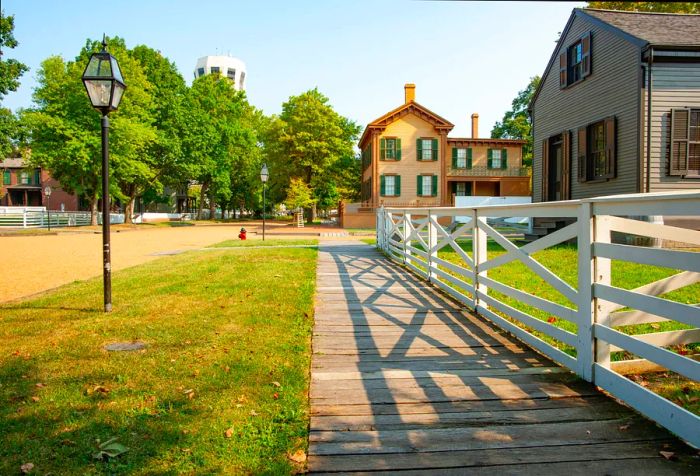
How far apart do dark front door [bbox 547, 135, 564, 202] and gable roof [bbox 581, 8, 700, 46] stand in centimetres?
406

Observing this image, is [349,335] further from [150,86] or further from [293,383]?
[150,86]

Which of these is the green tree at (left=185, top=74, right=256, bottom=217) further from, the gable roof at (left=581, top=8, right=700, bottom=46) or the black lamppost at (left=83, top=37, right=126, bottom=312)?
the black lamppost at (left=83, top=37, right=126, bottom=312)

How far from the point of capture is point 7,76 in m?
25.8

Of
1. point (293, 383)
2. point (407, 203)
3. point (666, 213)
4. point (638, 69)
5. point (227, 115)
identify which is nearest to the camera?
point (666, 213)

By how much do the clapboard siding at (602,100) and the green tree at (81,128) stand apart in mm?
27310

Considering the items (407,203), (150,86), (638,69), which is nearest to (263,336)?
(638,69)

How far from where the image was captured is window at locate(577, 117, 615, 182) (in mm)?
13961

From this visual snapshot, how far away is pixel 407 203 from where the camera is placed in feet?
112

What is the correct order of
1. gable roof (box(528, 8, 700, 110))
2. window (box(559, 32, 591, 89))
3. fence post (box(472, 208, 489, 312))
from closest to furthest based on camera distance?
fence post (box(472, 208, 489, 312)) → gable roof (box(528, 8, 700, 110)) → window (box(559, 32, 591, 89))

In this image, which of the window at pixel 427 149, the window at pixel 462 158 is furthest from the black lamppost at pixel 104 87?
the window at pixel 462 158

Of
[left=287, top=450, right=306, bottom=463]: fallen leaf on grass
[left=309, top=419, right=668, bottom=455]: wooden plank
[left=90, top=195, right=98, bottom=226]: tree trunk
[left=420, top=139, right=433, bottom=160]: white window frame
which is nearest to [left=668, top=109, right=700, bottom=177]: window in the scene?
[left=309, top=419, right=668, bottom=455]: wooden plank

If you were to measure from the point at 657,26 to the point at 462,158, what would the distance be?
72.6 ft

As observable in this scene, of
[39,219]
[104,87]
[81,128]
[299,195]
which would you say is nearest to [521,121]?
[299,195]

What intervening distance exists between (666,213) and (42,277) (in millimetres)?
11289
